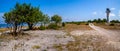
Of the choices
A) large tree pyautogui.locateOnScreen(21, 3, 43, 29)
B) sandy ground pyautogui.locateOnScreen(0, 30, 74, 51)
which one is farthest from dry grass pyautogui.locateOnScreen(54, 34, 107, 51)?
large tree pyautogui.locateOnScreen(21, 3, 43, 29)

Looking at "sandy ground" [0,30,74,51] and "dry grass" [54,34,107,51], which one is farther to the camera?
"sandy ground" [0,30,74,51]

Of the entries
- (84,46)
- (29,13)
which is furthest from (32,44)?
(29,13)

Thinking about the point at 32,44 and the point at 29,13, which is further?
the point at 29,13

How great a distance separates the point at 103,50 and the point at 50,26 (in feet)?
148

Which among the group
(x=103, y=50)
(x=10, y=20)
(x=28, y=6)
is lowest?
(x=103, y=50)

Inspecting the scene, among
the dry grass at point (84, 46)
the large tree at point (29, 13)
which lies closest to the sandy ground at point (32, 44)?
the dry grass at point (84, 46)

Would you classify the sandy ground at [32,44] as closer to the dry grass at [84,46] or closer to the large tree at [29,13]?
the dry grass at [84,46]

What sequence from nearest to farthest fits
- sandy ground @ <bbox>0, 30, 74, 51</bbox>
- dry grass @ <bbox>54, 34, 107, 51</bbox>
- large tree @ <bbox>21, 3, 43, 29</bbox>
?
dry grass @ <bbox>54, 34, 107, 51</bbox>
sandy ground @ <bbox>0, 30, 74, 51</bbox>
large tree @ <bbox>21, 3, 43, 29</bbox>

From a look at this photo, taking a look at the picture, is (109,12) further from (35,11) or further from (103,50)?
(103,50)

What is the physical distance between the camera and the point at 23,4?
48.7 meters

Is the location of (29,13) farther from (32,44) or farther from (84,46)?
(84,46)

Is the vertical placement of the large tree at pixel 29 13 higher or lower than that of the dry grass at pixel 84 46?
higher

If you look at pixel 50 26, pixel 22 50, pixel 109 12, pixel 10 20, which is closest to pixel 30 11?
pixel 50 26

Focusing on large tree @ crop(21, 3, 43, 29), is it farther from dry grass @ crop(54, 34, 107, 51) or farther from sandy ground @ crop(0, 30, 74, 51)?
dry grass @ crop(54, 34, 107, 51)
